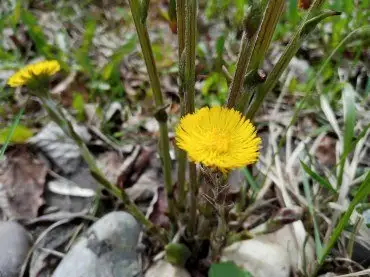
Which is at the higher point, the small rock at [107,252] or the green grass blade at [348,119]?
the green grass blade at [348,119]

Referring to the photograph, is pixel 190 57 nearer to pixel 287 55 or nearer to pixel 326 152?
pixel 287 55

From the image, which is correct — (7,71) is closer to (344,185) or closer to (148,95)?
(148,95)

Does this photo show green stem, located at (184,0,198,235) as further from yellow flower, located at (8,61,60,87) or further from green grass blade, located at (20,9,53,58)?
green grass blade, located at (20,9,53,58)

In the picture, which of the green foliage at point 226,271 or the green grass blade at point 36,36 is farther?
the green grass blade at point 36,36

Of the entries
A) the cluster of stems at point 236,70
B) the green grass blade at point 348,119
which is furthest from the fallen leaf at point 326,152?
the cluster of stems at point 236,70

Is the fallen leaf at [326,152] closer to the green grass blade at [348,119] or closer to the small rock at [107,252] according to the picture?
the green grass blade at [348,119]

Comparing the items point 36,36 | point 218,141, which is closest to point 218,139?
point 218,141
